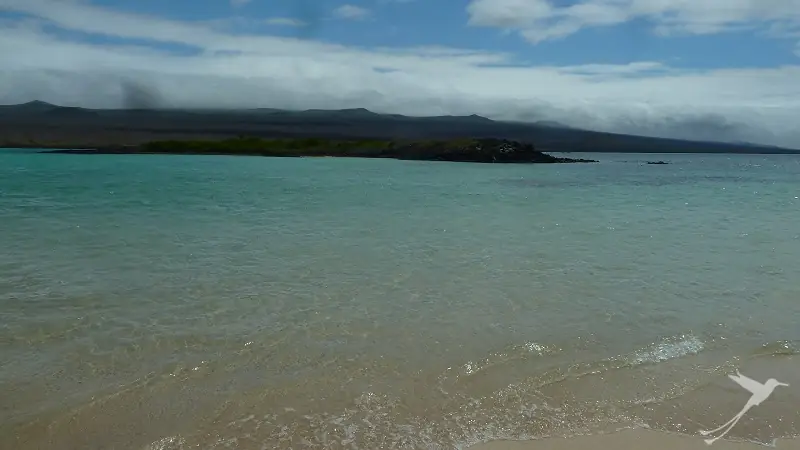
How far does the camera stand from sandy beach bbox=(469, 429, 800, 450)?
21.6 ft

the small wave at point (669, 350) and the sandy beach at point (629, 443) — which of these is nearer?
the sandy beach at point (629, 443)

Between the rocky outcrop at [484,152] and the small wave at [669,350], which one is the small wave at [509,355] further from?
the rocky outcrop at [484,152]

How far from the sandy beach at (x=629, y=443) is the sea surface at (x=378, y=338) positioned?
171 mm

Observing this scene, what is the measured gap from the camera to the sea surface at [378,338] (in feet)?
23.3

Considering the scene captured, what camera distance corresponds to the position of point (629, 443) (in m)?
6.70

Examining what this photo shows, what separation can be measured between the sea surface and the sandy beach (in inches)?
6.7

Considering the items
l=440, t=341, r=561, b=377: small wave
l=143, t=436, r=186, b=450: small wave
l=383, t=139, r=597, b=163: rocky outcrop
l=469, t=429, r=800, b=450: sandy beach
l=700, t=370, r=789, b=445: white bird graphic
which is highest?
l=383, t=139, r=597, b=163: rocky outcrop

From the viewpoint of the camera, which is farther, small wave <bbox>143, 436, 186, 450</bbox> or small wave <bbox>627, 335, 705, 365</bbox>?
small wave <bbox>627, 335, 705, 365</bbox>

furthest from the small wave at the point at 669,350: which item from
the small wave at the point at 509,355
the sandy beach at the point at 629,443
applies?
the sandy beach at the point at 629,443

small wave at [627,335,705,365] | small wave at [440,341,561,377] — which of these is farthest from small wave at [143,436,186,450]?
small wave at [627,335,705,365]

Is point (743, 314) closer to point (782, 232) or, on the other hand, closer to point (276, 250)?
point (276, 250)

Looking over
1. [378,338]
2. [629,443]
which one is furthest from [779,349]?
[378,338]

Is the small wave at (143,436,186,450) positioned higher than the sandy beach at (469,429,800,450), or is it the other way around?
the sandy beach at (469,429,800,450)

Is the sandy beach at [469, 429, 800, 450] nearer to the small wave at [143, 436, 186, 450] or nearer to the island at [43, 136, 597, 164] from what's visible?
the small wave at [143, 436, 186, 450]
